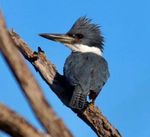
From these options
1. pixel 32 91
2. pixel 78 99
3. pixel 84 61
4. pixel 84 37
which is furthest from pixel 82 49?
pixel 32 91

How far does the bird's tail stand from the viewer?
19.9 feet

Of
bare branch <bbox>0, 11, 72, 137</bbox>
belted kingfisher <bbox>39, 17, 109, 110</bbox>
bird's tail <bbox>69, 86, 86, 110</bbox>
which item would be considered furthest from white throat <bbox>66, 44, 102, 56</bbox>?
bare branch <bbox>0, 11, 72, 137</bbox>

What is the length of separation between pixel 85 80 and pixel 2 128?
15.5 feet

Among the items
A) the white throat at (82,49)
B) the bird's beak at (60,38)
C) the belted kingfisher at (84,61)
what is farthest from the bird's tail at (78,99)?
the white throat at (82,49)

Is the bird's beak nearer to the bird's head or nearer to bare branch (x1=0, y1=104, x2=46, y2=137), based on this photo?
the bird's head

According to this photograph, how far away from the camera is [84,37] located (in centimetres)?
810

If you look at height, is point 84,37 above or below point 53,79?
above

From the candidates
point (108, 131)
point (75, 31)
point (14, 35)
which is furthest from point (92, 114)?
point (75, 31)

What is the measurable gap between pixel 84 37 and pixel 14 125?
20.7ft

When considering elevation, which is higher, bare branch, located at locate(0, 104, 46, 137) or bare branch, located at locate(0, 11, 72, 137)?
bare branch, located at locate(0, 11, 72, 137)

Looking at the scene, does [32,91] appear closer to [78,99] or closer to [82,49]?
[78,99]

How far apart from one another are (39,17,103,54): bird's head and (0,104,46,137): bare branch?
19.6ft

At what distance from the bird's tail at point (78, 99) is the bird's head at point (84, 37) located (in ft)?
5.27

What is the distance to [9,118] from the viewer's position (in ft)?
6.06
